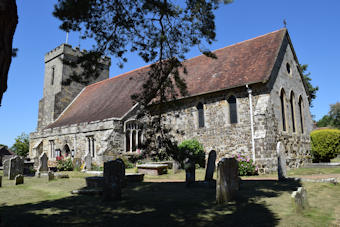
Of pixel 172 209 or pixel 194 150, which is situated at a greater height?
pixel 194 150

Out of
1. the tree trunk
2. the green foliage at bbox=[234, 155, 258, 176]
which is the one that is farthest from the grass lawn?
the green foliage at bbox=[234, 155, 258, 176]

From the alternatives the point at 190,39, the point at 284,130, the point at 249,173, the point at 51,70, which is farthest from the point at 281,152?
the point at 51,70

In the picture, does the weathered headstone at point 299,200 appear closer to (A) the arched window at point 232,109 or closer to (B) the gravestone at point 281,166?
Answer: (B) the gravestone at point 281,166

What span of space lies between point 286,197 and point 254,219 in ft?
8.30

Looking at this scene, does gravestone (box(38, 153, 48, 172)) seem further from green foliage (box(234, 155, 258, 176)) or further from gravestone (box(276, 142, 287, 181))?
gravestone (box(276, 142, 287, 181))

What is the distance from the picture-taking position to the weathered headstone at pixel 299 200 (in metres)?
5.41

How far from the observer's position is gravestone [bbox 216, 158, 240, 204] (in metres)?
6.61

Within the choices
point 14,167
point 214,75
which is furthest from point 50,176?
point 214,75

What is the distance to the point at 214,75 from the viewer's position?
57.4 ft

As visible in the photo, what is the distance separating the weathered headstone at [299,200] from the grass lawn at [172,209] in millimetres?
140

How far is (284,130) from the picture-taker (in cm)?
1549

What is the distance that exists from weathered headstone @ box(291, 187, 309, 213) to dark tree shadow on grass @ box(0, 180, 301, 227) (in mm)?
546

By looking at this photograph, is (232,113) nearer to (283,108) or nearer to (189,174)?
(283,108)

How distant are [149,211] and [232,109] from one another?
11031 millimetres
